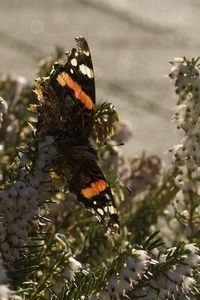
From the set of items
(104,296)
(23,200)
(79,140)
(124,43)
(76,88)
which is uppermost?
(124,43)

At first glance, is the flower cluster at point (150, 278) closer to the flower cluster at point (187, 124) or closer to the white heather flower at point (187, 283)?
the white heather flower at point (187, 283)

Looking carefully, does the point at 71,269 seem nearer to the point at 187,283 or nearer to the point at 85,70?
the point at 187,283

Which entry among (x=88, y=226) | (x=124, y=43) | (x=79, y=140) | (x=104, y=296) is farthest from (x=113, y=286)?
(x=124, y=43)

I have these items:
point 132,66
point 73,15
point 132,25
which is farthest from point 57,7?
point 132,66

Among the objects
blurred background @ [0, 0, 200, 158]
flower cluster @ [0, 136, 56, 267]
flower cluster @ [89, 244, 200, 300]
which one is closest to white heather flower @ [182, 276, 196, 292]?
flower cluster @ [89, 244, 200, 300]

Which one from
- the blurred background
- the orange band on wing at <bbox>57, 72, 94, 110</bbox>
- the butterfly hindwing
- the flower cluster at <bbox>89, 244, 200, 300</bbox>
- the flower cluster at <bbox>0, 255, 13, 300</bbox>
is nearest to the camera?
the flower cluster at <bbox>0, 255, 13, 300</bbox>

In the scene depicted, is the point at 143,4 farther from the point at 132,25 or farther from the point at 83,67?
the point at 83,67

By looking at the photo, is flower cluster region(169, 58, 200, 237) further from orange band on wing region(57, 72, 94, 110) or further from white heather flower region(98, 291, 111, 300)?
white heather flower region(98, 291, 111, 300)

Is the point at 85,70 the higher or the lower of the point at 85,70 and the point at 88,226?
the higher
